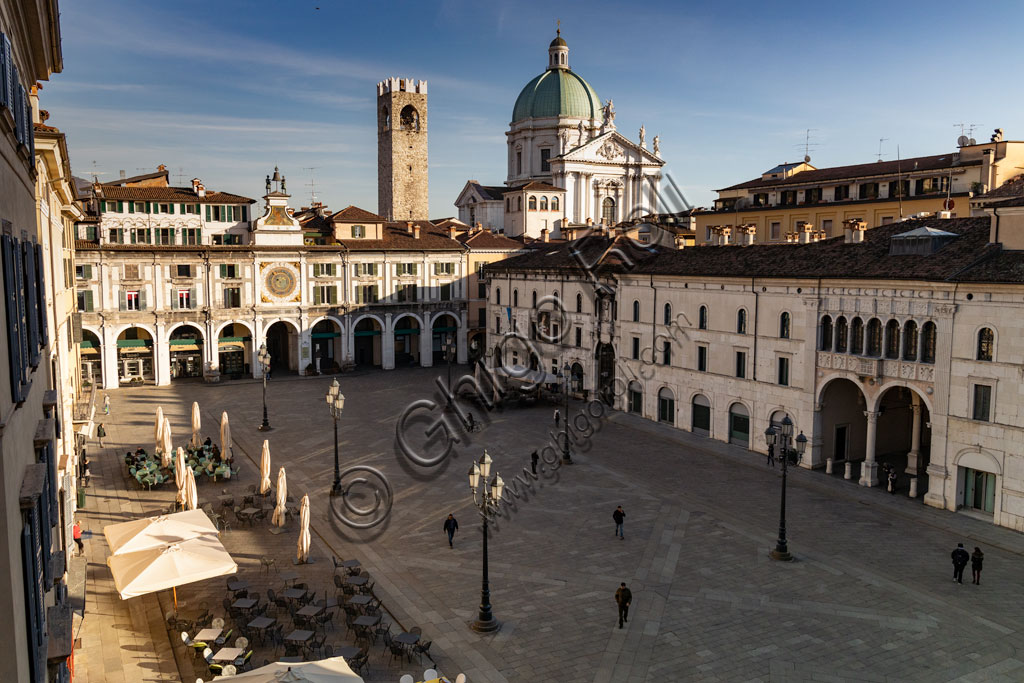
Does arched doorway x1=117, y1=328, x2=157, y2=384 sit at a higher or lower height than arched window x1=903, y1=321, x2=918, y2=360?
lower

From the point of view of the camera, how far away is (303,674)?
1323cm

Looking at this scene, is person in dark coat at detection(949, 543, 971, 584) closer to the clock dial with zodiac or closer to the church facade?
the clock dial with zodiac

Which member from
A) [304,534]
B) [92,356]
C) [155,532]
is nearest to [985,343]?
[304,534]

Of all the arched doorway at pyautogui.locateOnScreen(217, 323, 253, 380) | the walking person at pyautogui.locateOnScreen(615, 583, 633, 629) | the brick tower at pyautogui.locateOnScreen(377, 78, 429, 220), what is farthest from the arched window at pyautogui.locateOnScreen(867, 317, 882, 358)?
the brick tower at pyautogui.locateOnScreen(377, 78, 429, 220)

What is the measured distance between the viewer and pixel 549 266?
5266cm

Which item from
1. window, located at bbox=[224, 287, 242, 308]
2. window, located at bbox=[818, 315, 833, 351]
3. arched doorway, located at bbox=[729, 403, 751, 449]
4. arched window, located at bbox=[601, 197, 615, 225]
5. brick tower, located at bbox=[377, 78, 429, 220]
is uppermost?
brick tower, located at bbox=[377, 78, 429, 220]

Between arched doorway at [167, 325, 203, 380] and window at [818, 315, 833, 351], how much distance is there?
4185 centimetres

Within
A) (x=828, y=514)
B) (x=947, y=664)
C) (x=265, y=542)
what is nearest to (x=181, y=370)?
(x=265, y=542)

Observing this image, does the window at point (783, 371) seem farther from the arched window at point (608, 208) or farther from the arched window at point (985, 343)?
the arched window at point (608, 208)

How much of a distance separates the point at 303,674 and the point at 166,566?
7213mm

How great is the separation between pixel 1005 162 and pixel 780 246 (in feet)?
61.1

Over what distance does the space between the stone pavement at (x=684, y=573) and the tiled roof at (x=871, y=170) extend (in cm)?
2478

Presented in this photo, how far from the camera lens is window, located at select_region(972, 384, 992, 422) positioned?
1056 inches

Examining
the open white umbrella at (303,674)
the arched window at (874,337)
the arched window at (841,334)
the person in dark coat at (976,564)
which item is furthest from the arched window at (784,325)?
the open white umbrella at (303,674)
